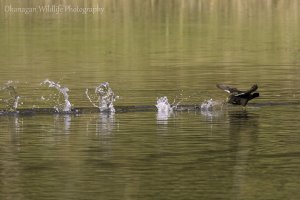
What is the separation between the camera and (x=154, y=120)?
2675 centimetres

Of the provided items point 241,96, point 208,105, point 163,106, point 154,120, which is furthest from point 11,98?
point 241,96

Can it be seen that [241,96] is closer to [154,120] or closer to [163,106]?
[163,106]

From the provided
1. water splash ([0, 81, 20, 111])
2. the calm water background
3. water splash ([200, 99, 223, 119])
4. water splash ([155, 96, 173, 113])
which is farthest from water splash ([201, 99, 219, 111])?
water splash ([0, 81, 20, 111])

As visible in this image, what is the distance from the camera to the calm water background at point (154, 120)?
1916cm

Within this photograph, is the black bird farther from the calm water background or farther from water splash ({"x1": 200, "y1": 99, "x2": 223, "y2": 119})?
water splash ({"x1": 200, "y1": 99, "x2": 223, "y2": 119})

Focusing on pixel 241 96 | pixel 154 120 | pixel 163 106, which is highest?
pixel 241 96

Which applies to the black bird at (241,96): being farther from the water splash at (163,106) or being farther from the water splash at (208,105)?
the water splash at (163,106)

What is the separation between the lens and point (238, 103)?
28.7m

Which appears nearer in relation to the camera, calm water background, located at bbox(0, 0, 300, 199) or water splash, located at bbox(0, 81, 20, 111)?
calm water background, located at bbox(0, 0, 300, 199)

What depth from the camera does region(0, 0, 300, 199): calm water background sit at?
1916cm

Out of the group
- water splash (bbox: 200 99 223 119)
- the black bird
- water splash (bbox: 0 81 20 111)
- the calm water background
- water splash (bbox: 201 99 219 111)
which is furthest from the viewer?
water splash (bbox: 201 99 219 111)

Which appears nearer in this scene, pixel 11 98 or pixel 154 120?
pixel 154 120

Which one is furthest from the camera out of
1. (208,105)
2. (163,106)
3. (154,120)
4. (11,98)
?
(11,98)

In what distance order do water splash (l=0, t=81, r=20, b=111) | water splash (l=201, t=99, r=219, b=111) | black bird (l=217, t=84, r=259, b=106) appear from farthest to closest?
1. water splash (l=201, t=99, r=219, b=111)
2. water splash (l=0, t=81, r=20, b=111)
3. black bird (l=217, t=84, r=259, b=106)
